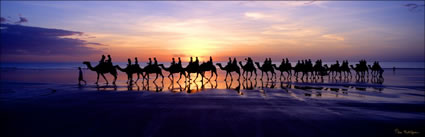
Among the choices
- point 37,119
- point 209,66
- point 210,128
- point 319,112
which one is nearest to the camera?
point 210,128

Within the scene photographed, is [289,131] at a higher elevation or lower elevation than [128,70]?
lower

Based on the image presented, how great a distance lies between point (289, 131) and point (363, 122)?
9.53ft

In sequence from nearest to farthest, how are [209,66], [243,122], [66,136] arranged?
[66,136]
[243,122]
[209,66]

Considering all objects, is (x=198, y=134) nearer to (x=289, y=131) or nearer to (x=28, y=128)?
(x=289, y=131)

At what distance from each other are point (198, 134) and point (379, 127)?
537cm

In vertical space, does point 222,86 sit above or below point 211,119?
above

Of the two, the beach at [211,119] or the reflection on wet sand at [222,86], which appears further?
the reflection on wet sand at [222,86]

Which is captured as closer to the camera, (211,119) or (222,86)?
(211,119)

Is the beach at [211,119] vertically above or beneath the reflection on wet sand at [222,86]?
beneath

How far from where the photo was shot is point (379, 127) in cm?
791

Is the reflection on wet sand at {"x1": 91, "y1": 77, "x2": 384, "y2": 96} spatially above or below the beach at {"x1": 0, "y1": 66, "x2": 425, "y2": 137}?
above

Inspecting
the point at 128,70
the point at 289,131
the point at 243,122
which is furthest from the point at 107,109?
the point at 128,70

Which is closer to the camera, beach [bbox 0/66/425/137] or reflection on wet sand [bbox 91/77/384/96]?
beach [bbox 0/66/425/137]

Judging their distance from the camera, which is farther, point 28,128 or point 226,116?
point 226,116
